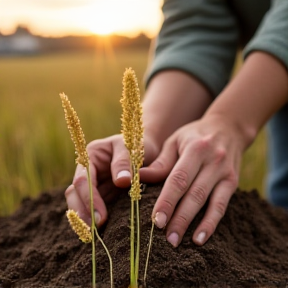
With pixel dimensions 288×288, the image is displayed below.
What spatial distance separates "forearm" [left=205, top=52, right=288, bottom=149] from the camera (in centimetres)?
146

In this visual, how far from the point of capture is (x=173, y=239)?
108cm

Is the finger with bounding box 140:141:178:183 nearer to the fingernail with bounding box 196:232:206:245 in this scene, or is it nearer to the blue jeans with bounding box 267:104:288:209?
the fingernail with bounding box 196:232:206:245

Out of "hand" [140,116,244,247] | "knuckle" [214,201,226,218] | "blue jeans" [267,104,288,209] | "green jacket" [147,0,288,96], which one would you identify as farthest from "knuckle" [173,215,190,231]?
"blue jeans" [267,104,288,209]

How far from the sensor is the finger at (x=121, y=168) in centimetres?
119

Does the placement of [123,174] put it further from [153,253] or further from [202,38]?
[202,38]

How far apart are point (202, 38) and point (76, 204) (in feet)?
3.24

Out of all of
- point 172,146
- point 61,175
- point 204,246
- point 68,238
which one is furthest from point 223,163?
point 61,175

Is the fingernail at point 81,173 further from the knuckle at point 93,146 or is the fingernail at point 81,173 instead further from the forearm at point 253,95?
the forearm at point 253,95

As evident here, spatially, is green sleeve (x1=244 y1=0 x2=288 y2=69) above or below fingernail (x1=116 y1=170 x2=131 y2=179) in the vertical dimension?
above

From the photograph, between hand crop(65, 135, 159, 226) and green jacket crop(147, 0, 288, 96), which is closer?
hand crop(65, 135, 159, 226)

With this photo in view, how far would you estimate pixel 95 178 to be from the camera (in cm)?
126

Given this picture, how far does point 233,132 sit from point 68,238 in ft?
1.70

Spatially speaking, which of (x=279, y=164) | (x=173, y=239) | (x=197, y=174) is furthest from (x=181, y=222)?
(x=279, y=164)

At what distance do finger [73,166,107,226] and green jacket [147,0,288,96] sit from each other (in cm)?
70
